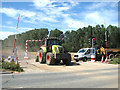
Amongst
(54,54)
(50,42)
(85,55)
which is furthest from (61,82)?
(85,55)

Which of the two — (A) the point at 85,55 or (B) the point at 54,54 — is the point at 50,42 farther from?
(A) the point at 85,55

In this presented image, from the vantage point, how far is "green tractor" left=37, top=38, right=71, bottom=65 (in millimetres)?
13969

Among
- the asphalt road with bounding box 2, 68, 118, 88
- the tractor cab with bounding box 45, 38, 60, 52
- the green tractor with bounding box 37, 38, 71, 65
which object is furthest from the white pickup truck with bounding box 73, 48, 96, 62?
the asphalt road with bounding box 2, 68, 118, 88

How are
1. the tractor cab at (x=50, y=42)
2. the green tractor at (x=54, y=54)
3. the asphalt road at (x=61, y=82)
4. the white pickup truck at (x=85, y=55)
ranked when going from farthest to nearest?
the white pickup truck at (x=85, y=55)
the tractor cab at (x=50, y=42)
the green tractor at (x=54, y=54)
the asphalt road at (x=61, y=82)

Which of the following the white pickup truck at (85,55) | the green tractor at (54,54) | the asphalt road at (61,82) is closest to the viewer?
the asphalt road at (61,82)

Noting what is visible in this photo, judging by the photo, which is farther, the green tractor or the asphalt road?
the green tractor

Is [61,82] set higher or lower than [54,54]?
lower

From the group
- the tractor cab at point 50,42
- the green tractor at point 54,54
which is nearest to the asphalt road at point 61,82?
the green tractor at point 54,54

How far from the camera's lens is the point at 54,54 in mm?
14078

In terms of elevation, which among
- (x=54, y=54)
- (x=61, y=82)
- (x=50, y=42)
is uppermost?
(x=50, y=42)

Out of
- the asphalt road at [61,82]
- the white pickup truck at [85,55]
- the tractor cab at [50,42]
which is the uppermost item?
the tractor cab at [50,42]

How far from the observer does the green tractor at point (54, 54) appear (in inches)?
550

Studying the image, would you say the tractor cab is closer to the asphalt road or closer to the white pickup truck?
the white pickup truck

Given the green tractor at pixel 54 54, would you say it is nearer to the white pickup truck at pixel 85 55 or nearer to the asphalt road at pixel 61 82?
the white pickup truck at pixel 85 55
